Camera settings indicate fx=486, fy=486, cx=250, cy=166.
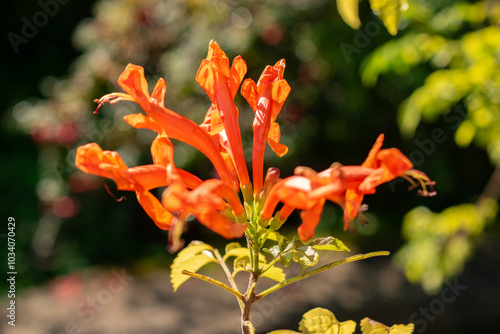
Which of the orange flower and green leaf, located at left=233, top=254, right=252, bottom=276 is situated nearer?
the orange flower

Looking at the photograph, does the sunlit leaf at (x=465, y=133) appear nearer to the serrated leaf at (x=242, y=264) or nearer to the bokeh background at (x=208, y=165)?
the bokeh background at (x=208, y=165)

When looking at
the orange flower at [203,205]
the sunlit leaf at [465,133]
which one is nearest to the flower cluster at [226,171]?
the orange flower at [203,205]

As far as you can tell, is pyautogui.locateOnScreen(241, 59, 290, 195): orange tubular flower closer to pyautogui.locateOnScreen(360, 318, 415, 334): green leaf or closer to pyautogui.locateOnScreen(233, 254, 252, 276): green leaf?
pyautogui.locateOnScreen(233, 254, 252, 276): green leaf

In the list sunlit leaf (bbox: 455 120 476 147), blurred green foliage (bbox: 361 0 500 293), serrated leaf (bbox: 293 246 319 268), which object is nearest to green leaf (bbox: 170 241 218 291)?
serrated leaf (bbox: 293 246 319 268)

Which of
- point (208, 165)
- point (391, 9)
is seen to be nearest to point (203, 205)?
point (391, 9)

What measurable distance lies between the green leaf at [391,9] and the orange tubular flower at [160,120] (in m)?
0.33

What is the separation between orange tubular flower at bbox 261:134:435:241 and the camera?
0.57 meters

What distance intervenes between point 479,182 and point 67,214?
436cm

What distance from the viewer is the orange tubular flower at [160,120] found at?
0.78 m

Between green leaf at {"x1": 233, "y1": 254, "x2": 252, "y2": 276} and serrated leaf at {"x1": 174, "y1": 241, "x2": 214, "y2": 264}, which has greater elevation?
serrated leaf at {"x1": 174, "y1": 241, "x2": 214, "y2": 264}

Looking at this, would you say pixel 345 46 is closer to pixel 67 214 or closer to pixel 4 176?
pixel 67 214

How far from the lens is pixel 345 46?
4.27m

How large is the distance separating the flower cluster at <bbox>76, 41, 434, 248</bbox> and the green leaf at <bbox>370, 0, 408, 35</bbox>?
0.18 metres

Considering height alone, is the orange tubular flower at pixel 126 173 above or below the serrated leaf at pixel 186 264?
above
